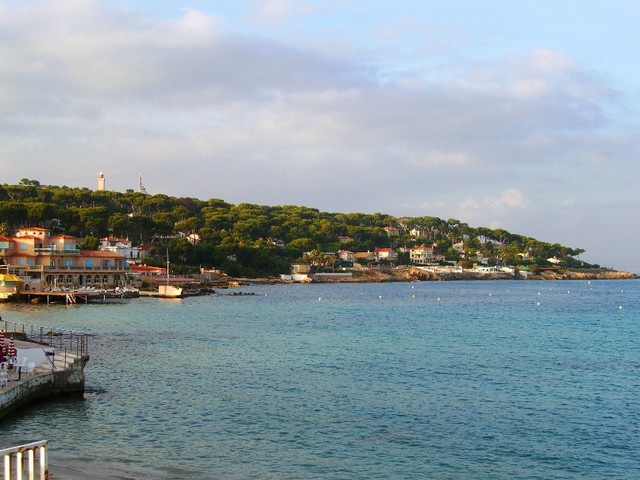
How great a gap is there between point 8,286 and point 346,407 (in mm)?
61389

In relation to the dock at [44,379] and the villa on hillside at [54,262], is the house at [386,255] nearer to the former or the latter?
the villa on hillside at [54,262]

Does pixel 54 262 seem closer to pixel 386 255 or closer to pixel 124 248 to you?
pixel 124 248

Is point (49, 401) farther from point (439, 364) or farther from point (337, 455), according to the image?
point (439, 364)

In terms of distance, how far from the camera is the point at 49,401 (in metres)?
25.5

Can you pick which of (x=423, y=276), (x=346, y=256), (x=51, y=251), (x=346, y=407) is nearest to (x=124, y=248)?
(x=51, y=251)

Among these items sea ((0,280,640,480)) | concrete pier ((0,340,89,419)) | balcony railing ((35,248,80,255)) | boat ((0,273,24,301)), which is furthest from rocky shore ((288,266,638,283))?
concrete pier ((0,340,89,419))

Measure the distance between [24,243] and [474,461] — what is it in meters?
79.3

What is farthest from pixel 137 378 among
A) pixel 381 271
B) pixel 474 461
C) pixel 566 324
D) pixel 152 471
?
pixel 381 271

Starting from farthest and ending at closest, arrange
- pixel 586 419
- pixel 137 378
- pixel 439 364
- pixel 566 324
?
pixel 566 324
pixel 439 364
pixel 137 378
pixel 586 419

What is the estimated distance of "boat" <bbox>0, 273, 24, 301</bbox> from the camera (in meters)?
75.2

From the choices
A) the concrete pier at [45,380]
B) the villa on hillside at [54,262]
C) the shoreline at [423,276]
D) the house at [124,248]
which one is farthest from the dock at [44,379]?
the shoreline at [423,276]

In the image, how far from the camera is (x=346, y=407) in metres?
25.4

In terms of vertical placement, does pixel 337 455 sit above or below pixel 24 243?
below

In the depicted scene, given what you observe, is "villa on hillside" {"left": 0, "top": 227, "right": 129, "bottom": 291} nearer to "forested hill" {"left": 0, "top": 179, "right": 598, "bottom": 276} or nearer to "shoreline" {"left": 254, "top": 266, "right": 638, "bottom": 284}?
"forested hill" {"left": 0, "top": 179, "right": 598, "bottom": 276}
